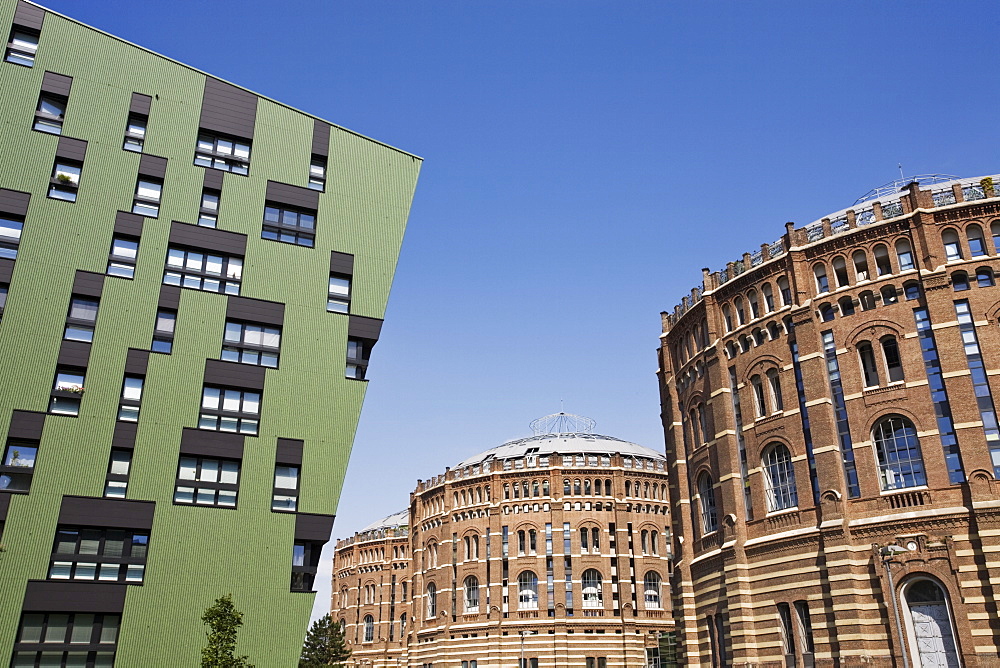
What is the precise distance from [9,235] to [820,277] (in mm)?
42009

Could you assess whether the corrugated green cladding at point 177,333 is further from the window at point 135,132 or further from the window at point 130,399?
the window at point 135,132

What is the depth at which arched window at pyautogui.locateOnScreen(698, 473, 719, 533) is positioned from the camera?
5109 centimetres

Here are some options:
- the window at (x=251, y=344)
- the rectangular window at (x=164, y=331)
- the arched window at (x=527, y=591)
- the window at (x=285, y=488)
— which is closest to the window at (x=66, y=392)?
the rectangular window at (x=164, y=331)

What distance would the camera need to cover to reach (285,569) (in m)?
35.9

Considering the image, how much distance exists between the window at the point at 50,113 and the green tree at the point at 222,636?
927 inches

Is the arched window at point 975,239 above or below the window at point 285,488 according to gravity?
above

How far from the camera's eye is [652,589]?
269 ft

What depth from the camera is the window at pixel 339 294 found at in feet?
134

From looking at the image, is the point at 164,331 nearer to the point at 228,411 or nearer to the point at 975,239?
the point at 228,411

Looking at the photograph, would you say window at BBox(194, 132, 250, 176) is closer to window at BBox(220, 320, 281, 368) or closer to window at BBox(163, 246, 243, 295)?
window at BBox(163, 246, 243, 295)

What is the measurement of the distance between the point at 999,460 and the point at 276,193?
38086 millimetres

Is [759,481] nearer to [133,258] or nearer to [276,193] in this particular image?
[276,193]

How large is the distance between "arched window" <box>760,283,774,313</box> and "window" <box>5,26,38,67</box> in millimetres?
41116

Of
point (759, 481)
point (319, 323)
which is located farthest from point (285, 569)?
point (759, 481)
